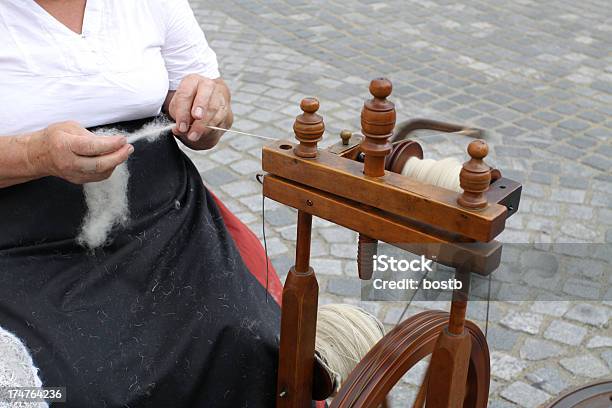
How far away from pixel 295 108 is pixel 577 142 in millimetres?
1424

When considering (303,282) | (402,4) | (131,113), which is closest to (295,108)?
(402,4)

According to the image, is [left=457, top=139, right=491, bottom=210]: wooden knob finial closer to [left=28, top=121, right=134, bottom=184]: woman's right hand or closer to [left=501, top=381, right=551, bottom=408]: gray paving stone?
[left=28, top=121, right=134, bottom=184]: woman's right hand

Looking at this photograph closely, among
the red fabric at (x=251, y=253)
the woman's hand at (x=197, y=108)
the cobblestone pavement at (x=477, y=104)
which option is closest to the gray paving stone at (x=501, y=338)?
the cobblestone pavement at (x=477, y=104)

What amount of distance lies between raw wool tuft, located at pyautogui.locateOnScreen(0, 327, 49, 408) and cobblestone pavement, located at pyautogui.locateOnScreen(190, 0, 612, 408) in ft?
4.04

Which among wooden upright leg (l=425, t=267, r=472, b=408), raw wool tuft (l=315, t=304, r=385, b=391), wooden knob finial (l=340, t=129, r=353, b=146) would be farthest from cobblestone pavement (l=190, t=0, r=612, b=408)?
wooden knob finial (l=340, t=129, r=353, b=146)

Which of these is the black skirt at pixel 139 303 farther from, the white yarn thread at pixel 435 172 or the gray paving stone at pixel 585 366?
the gray paving stone at pixel 585 366

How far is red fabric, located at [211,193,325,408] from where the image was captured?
1.77m

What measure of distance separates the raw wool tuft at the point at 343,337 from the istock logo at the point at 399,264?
316 mm

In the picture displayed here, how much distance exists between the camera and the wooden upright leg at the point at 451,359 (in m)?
1.20

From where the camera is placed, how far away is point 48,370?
4.34 ft

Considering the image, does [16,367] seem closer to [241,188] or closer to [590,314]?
[590,314]

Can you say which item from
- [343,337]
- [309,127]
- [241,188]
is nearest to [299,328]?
[343,337]

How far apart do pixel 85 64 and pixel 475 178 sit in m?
0.84

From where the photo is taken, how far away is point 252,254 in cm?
181
